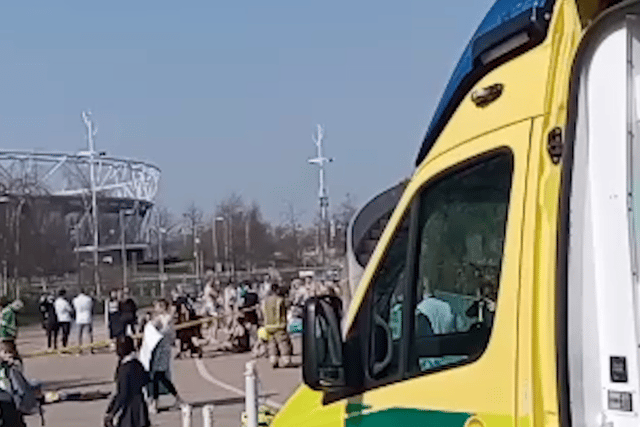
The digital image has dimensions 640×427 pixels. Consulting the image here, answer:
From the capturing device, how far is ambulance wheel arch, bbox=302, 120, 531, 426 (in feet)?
11.6

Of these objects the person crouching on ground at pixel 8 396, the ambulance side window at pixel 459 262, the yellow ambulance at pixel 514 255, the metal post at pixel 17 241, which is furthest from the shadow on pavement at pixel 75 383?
the metal post at pixel 17 241

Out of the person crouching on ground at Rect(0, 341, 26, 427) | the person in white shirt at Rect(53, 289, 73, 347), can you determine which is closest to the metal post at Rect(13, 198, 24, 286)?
the person in white shirt at Rect(53, 289, 73, 347)

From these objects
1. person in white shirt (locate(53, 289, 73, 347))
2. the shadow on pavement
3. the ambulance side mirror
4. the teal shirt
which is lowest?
the shadow on pavement

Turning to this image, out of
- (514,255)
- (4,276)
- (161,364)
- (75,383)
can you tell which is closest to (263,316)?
(75,383)

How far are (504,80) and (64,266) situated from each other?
245 ft

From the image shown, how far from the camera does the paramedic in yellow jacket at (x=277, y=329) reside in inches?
834

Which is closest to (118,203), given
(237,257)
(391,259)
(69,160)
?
(69,160)

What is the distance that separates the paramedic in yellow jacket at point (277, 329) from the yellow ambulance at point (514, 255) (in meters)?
16.9

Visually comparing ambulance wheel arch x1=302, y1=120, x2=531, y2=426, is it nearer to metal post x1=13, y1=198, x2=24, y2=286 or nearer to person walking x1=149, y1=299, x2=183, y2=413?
person walking x1=149, y1=299, x2=183, y2=413

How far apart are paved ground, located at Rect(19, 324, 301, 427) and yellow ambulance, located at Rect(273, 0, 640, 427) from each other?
1030cm

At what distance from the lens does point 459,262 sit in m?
3.94

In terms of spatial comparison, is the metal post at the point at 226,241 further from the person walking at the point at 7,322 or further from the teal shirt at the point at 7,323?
the teal shirt at the point at 7,323

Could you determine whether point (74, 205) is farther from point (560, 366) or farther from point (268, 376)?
point (560, 366)

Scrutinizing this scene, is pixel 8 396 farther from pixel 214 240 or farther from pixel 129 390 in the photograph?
pixel 214 240
